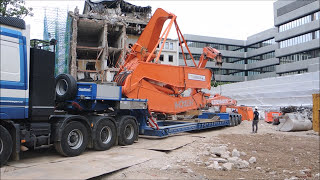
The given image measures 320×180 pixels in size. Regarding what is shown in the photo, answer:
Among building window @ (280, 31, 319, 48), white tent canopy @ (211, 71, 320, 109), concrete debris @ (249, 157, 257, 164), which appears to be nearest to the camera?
concrete debris @ (249, 157, 257, 164)

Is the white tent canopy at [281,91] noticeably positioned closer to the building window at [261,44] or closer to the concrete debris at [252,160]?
the concrete debris at [252,160]

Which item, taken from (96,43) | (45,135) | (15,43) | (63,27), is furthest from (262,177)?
(96,43)

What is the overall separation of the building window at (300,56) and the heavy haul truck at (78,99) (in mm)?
42507

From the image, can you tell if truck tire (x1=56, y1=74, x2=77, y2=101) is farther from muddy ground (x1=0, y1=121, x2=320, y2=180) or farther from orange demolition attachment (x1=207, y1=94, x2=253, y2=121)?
orange demolition attachment (x1=207, y1=94, x2=253, y2=121)

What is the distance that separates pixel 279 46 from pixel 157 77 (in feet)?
171

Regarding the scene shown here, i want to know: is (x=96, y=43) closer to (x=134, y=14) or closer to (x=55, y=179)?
(x=134, y=14)

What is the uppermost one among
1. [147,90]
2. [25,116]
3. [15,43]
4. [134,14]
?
[134,14]

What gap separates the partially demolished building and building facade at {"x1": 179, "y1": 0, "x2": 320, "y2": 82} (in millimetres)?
15143

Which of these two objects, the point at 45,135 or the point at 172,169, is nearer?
the point at 172,169

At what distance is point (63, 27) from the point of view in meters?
32.8

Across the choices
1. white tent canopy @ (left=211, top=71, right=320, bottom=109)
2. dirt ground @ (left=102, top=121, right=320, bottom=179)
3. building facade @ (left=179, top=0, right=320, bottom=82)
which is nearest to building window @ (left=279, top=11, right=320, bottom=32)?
building facade @ (left=179, top=0, right=320, bottom=82)

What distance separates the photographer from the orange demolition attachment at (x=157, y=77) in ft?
36.2

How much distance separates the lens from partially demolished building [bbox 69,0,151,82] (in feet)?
109

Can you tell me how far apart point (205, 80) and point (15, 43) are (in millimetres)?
9706
